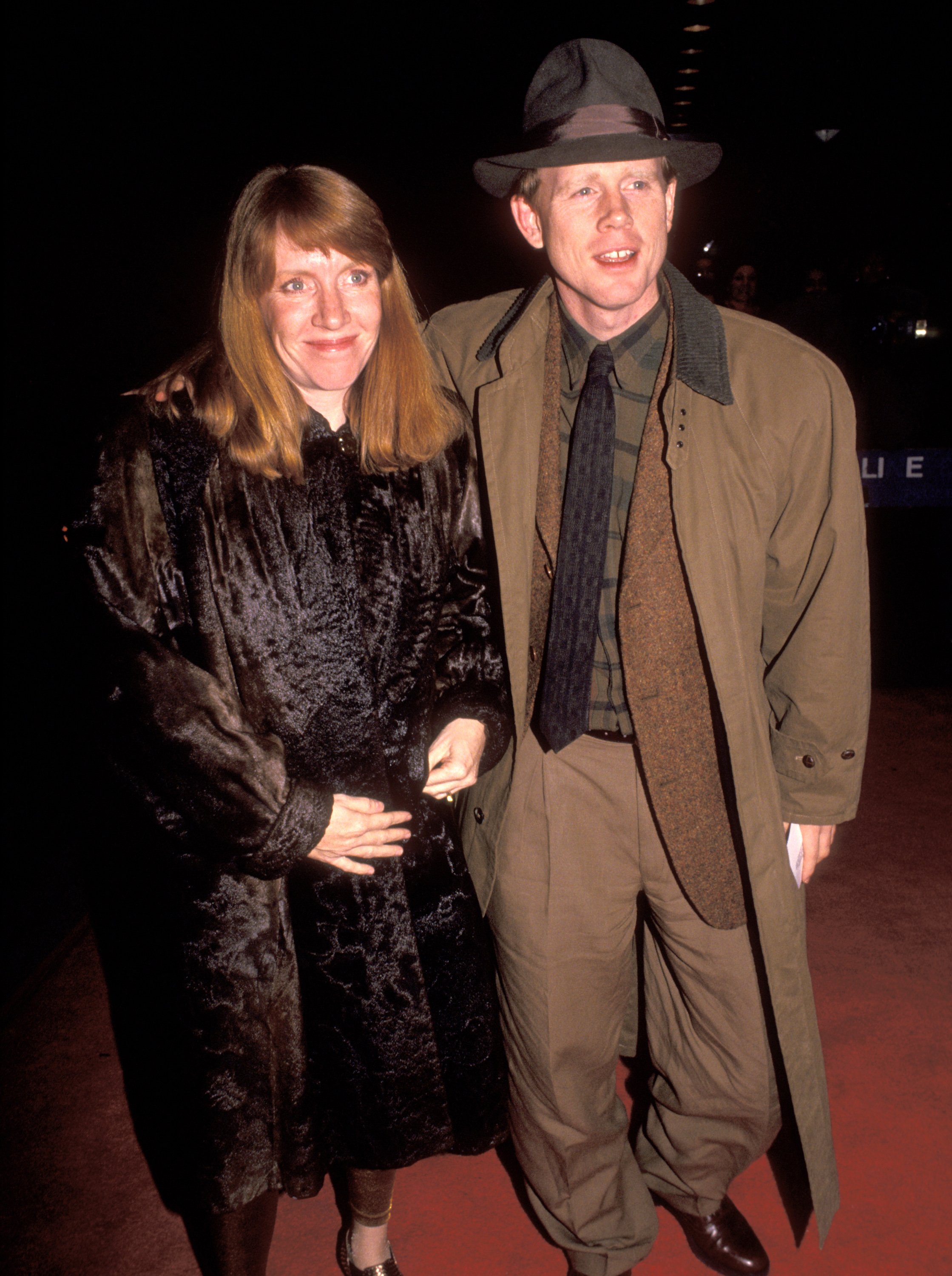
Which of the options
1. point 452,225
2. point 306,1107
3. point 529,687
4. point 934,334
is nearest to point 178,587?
point 529,687

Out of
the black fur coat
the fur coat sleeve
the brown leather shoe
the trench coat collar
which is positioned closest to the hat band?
the trench coat collar

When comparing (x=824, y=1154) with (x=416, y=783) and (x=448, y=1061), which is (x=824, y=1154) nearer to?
(x=448, y=1061)

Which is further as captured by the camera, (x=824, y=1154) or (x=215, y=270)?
(x=824, y=1154)

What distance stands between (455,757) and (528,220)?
0.98 meters

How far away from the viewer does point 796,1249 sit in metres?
1.85

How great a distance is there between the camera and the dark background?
274cm

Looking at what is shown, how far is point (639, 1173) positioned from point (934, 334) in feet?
19.9

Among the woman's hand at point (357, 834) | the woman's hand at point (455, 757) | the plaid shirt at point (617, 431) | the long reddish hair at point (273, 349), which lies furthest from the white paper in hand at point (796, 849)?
the long reddish hair at point (273, 349)

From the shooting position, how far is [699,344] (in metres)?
1.47

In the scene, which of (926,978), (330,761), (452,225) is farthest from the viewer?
(452,225)

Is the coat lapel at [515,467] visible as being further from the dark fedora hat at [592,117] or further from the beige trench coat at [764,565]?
the dark fedora hat at [592,117]

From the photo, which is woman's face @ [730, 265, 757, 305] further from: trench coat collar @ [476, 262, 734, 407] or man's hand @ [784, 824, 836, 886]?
man's hand @ [784, 824, 836, 886]

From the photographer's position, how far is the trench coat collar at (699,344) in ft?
4.74

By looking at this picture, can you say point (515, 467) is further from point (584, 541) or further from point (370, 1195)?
point (370, 1195)
